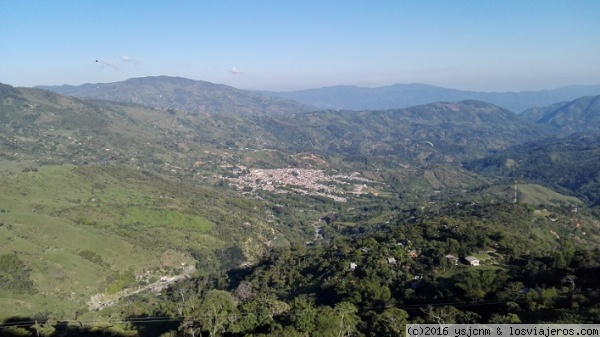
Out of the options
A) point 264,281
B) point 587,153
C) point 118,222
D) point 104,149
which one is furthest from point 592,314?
point 587,153

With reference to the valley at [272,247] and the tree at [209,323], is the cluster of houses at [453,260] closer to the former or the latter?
the valley at [272,247]

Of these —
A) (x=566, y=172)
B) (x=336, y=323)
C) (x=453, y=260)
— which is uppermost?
(x=336, y=323)

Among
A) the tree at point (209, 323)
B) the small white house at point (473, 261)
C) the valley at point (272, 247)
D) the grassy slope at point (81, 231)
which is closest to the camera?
the tree at point (209, 323)

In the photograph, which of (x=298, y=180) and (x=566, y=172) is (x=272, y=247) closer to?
(x=298, y=180)

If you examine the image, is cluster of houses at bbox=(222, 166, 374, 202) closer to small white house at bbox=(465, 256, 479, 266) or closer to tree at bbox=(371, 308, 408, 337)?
small white house at bbox=(465, 256, 479, 266)

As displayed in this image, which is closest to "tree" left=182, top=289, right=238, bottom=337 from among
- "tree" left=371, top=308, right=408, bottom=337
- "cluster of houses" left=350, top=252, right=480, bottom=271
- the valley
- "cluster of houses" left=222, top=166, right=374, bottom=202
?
the valley

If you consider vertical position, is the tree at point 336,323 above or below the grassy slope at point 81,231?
above

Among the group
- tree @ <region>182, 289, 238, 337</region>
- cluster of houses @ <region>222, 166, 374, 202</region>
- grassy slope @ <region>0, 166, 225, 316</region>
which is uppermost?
tree @ <region>182, 289, 238, 337</region>

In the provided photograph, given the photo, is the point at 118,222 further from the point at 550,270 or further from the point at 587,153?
the point at 587,153

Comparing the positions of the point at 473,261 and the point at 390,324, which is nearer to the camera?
the point at 390,324

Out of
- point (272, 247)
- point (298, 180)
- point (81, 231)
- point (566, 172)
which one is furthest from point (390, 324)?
point (566, 172)

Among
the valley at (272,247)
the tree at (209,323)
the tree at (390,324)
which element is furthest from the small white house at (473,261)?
the tree at (209,323)
